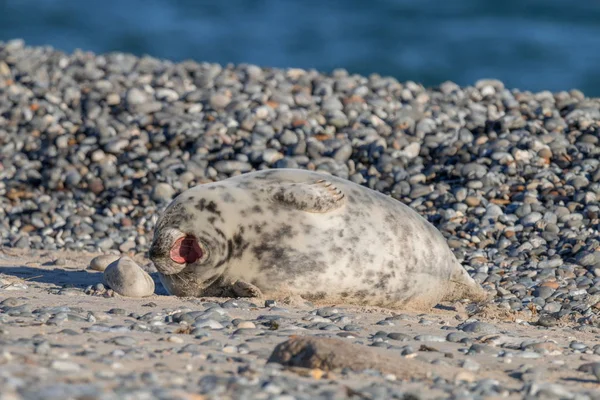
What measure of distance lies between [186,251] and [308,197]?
2.30 ft

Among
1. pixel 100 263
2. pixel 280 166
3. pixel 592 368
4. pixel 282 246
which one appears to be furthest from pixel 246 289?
pixel 280 166

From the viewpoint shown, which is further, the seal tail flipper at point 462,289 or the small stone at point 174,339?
the seal tail flipper at point 462,289

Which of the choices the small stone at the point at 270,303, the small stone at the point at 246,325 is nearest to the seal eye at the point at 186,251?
the small stone at the point at 270,303

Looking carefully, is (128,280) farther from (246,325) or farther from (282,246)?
(246,325)

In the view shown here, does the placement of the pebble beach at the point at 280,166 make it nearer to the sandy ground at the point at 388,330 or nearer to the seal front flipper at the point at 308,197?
the sandy ground at the point at 388,330

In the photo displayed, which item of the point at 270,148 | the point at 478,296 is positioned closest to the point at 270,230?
the point at 478,296

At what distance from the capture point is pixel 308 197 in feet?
17.7

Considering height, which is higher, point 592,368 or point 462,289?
point 462,289

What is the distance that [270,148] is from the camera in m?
9.06

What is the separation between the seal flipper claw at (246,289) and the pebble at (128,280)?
0.50 m

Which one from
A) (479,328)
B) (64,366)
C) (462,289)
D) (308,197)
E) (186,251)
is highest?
(308,197)

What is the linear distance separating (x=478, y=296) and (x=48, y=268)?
8.88 ft

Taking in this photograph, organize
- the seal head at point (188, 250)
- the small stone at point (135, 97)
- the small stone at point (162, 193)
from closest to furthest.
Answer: the seal head at point (188, 250), the small stone at point (162, 193), the small stone at point (135, 97)

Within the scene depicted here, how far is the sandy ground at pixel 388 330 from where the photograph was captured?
3.61 m
